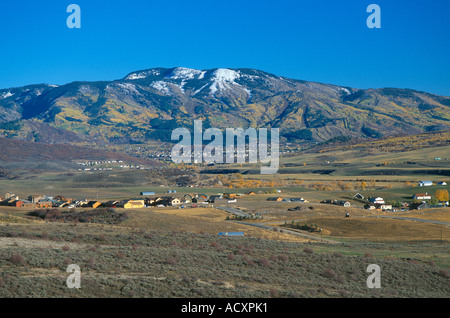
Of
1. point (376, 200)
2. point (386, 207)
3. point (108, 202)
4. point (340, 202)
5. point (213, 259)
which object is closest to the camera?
point (213, 259)

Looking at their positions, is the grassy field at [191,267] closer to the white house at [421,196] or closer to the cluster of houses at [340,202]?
the cluster of houses at [340,202]

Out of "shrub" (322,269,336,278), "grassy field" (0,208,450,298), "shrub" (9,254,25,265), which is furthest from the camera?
"shrub" (322,269,336,278)

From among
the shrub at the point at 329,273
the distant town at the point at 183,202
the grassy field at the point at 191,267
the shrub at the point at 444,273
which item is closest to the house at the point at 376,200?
the distant town at the point at 183,202

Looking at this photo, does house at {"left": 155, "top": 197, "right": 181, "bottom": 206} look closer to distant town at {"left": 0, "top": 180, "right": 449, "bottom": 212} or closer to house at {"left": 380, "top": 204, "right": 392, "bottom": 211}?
distant town at {"left": 0, "top": 180, "right": 449, "bottom": 212}

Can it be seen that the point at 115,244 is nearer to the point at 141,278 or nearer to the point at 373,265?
the point at 141,278

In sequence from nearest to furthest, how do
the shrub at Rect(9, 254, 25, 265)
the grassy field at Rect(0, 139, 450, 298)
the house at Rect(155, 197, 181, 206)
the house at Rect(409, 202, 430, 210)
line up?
the grassy field at Rect(0, 139, 450, 298) → the shrub at Rect(9, 254, 25, 265) → the house at Rect(409, 202, 430, 210) → the house at Rect(155, 197, 181, 206)

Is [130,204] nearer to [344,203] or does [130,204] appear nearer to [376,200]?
[344,203]

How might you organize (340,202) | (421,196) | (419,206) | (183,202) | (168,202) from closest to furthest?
(419,206) → (168,202) → (183,202) → (340,202) → (421,196)

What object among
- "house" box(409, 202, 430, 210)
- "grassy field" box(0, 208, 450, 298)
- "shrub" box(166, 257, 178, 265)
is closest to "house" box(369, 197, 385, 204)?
"house" box(409, 202, 430, 210)

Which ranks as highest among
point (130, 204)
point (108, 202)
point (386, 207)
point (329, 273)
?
point (108, 202)

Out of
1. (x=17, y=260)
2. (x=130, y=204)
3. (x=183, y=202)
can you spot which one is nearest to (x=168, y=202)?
(x=183, y=202)

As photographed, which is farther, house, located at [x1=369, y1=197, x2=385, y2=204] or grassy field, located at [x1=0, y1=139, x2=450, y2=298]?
house, located at [x1=369, y1=197, x2=385, y2=204]
